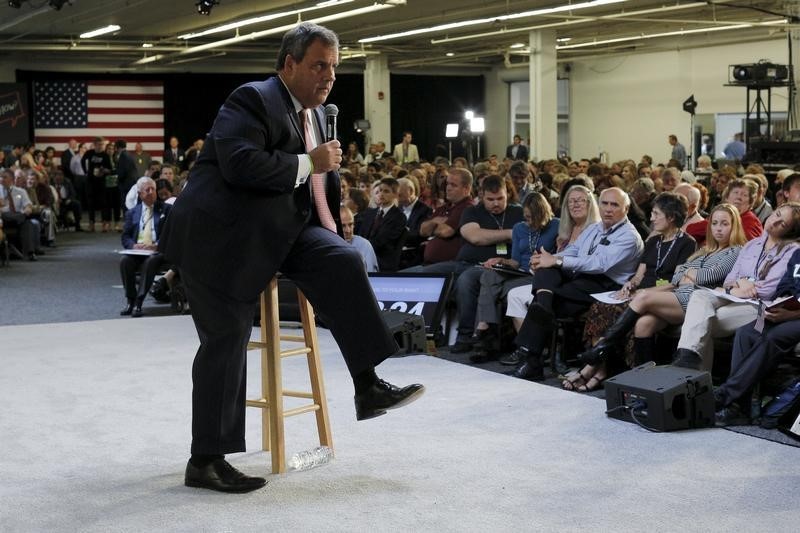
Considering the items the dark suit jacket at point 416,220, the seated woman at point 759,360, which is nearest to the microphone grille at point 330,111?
the seated woman at point 759,360

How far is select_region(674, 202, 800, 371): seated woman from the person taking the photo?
208 inches

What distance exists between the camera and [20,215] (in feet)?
45.4

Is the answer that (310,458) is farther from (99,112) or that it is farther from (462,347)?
(99,112)

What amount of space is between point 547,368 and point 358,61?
23.3 metres

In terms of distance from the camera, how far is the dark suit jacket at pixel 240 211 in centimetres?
348

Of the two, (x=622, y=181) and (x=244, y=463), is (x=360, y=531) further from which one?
(x=622, y=181)

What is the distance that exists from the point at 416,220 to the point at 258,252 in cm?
527

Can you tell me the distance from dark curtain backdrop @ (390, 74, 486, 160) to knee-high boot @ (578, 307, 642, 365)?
24690mm

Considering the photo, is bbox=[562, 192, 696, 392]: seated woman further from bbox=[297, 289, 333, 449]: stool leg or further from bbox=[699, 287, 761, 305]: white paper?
bbox=[297, 289, 333, 449]: stool leg

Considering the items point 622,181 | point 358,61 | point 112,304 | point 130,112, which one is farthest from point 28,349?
point 358,61

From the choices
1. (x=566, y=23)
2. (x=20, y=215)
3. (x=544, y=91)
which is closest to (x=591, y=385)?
(x=20, y=215)

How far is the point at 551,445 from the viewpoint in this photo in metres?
4.41

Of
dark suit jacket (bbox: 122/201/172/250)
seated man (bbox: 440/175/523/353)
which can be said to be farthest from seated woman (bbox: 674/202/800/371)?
dark suit jacket (bbox: 122/201/172/250)

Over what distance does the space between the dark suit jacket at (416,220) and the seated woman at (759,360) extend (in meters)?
3.85
